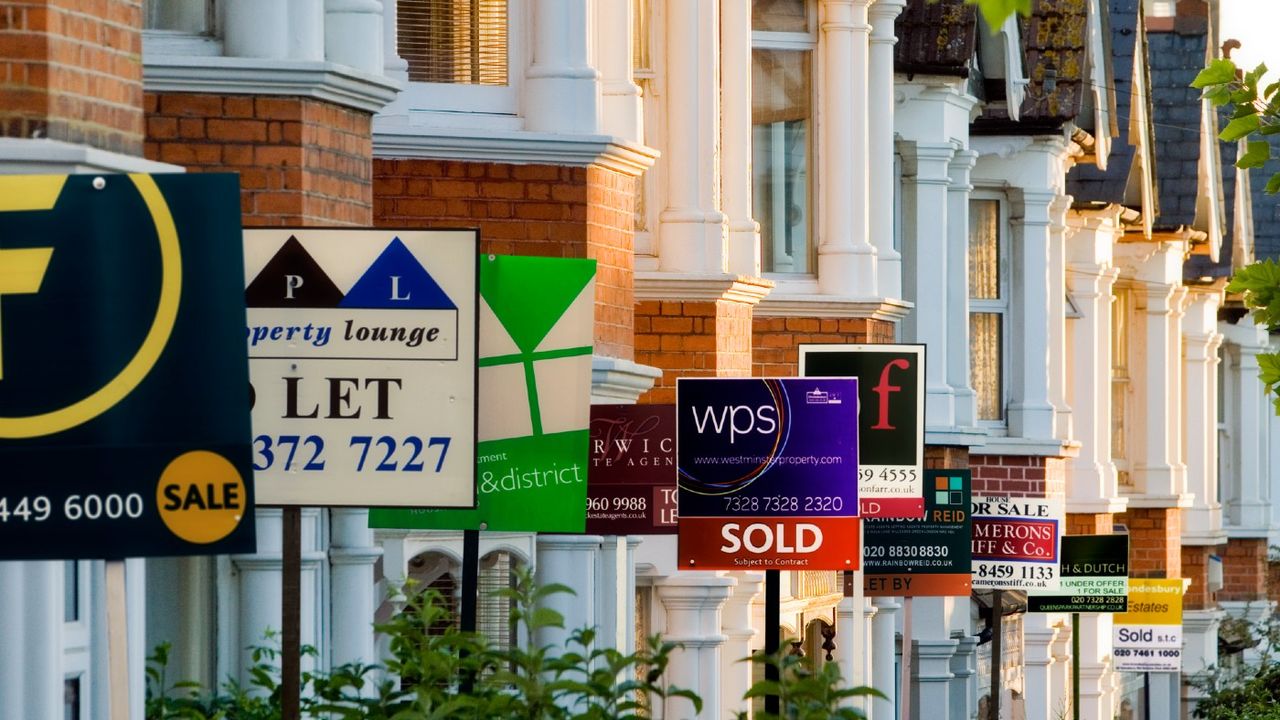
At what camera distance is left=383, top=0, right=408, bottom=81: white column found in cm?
1231

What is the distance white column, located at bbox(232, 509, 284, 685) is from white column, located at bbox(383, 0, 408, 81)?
276 cm

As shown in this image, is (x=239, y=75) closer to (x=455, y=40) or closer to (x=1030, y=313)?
(x=455, y=40)

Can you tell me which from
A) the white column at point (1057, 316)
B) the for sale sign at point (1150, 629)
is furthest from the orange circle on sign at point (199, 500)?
the for sale sign at point (1150, 629)

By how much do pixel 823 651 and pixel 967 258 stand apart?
5535mm

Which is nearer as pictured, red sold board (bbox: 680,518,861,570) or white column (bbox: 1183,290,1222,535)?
red sold board (bbox: 680,518,861,570)

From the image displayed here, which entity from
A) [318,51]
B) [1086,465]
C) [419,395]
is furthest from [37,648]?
[1086,465]

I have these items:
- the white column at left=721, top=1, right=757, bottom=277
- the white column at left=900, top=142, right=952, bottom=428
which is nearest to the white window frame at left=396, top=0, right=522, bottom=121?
the white column at left=721, top=1, right=757, bottom=277

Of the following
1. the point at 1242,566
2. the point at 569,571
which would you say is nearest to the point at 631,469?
the point at 569,571

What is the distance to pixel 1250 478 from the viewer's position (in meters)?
43.8

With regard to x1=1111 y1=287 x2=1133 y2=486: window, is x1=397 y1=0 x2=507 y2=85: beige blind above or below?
above

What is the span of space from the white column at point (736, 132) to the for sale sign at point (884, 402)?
989 millimetres

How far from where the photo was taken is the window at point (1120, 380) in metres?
35.6

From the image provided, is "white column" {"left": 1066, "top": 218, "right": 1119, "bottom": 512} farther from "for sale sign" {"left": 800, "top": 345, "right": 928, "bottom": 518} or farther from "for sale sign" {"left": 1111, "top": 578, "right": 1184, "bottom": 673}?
"for sale sign" {"left": 800, "top": 345, "right": 928, "bottom": 518}

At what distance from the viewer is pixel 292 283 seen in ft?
25.4
